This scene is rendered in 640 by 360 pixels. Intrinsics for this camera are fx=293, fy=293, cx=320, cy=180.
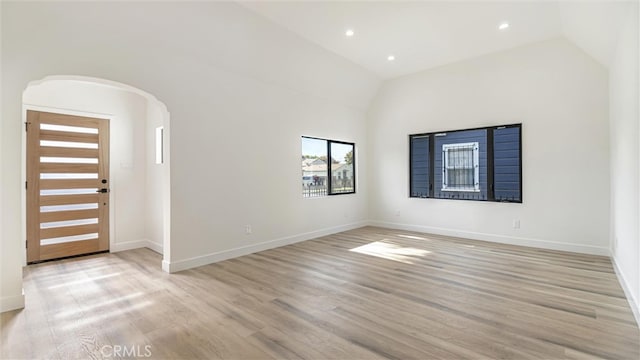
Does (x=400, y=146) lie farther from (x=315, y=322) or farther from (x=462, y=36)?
(x=315, y=322)

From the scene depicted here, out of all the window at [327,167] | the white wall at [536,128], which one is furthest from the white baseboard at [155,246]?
the white wall at [536,128]

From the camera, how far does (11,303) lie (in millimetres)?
2781

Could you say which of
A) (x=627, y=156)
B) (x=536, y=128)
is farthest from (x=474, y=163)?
(x=627, y=156)

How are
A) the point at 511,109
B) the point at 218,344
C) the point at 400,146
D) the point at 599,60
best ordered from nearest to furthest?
1. the point at 218,344
2. the point at 599,60
3. the point at 511,109
4. the point at 400,146

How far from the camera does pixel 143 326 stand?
2.49 m

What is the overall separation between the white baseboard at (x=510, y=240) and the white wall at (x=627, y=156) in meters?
0.49

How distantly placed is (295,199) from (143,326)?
337 cm

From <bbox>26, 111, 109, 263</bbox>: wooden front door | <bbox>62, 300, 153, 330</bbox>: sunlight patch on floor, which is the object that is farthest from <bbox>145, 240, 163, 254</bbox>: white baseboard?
<bbox>62, 300, 153, 330</bbox>: sunlight patch on floor

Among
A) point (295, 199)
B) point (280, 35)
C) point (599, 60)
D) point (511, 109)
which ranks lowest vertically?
point (295, 199)

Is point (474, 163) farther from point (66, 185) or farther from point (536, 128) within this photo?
point (66, 185)

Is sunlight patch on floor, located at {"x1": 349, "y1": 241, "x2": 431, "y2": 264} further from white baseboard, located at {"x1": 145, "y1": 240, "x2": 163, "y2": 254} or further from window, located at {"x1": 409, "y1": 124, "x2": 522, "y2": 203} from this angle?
white baseboard, located at {"x1": 145, "y1": 240, "x2": 163, "y2": 254}

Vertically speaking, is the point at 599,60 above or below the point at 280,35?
below

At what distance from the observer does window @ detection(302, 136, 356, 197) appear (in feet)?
19.4

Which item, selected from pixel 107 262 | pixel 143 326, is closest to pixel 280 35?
pixel 143 326
